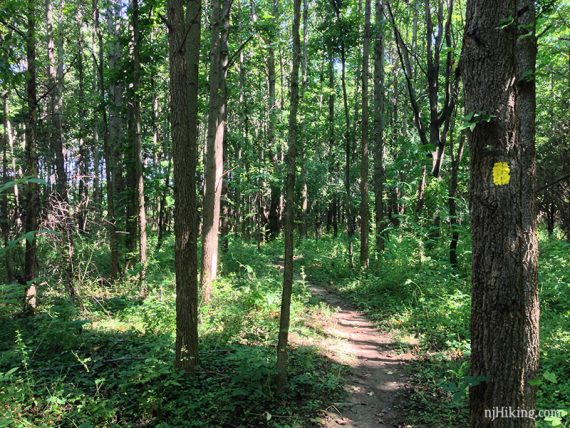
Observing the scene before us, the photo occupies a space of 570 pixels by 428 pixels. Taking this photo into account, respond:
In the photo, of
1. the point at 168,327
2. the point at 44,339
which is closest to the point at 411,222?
the point at 168,327

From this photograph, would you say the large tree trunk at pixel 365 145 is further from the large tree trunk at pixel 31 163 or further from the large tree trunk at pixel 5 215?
the large tree trunk at pixel 5 215

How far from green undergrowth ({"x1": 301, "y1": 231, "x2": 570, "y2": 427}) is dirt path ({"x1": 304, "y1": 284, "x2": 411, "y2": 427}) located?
221 mm

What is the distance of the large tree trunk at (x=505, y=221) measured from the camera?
256 cm

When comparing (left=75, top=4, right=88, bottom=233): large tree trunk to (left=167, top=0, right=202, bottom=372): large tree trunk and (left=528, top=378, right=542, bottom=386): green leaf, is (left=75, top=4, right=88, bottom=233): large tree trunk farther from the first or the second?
(left=528, top=378, right=542, bottom=386): green leaf

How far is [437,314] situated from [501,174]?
5288mm

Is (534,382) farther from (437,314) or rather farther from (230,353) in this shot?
(437,314)

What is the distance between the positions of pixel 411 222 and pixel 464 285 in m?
2.37

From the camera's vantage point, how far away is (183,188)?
467cm

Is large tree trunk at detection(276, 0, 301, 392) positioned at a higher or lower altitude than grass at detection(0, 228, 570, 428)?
higher

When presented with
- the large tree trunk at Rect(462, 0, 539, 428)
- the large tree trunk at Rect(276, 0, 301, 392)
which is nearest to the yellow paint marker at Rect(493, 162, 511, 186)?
the large tree trunk at Rect(462, 0, 539, 428)

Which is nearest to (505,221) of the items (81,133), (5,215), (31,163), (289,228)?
(289,228)

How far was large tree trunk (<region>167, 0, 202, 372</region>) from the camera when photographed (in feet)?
14.8

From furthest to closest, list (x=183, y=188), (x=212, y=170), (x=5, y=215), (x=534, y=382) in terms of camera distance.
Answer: (x=5, y=215)
(x=212, y=170)
(x=183, y=188)
(x=534, y=382)

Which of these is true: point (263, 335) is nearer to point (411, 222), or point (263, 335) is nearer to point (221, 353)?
point (221, 353)
